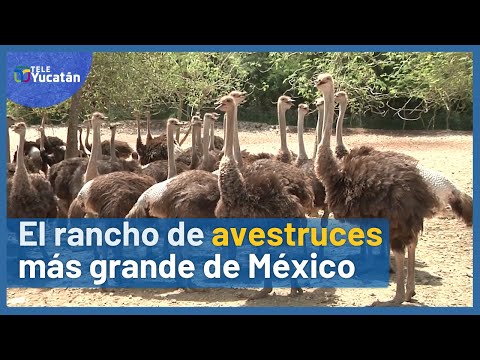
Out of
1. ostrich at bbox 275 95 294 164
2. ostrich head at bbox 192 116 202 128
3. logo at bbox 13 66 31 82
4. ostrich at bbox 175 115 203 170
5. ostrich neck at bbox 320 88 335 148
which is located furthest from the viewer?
ostrich head at bbox 192 116 202 128

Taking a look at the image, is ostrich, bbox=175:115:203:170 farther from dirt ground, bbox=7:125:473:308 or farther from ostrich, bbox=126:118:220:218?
ostrich, bbox=126:118:220:218

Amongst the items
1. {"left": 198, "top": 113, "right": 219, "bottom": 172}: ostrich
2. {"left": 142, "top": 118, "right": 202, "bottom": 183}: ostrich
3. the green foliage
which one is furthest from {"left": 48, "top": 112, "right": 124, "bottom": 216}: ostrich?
the green foliage

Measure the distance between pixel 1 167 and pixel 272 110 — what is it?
638cm

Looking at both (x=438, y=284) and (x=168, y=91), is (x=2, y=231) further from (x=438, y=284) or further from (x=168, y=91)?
(x=168, y=91)

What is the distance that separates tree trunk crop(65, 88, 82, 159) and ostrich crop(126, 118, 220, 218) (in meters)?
4.02

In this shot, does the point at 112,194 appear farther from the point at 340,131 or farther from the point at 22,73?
the point at 340,131

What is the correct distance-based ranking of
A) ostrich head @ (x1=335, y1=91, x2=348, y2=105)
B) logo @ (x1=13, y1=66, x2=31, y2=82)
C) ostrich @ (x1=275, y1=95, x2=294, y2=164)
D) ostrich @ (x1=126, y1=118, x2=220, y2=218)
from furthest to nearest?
ostrich @ (x1=275, y1=95, x2=294, y2=164)
ostrich head @ (x1=335, y1=91, x2=348, y2=105)
ostrich @ (x1=126, y1=118, x2=220, y2=218)
logo @ (x1=13, y1=66, x2=31, y2=82)

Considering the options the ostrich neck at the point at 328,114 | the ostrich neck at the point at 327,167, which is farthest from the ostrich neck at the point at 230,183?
the ostrich neck at the point at 328,114

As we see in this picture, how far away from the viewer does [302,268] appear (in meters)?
7.72

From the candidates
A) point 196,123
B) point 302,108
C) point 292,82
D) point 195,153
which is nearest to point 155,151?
point 196,123

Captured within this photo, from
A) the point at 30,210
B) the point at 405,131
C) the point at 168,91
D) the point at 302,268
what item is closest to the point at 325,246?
the point at 302,268

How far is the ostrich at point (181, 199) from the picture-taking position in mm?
8367

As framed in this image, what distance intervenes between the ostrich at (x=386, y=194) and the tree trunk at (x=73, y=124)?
5.70 m

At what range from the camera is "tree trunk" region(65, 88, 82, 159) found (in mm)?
12273
